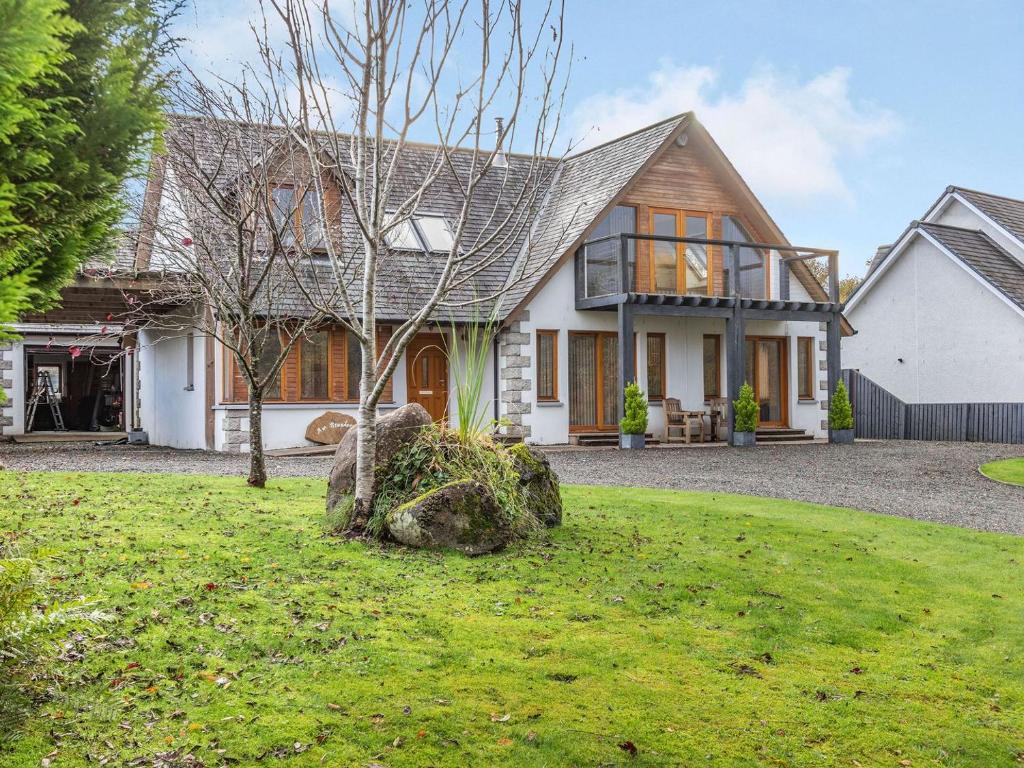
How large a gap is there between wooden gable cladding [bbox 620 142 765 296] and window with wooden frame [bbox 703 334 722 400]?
4.26 ft

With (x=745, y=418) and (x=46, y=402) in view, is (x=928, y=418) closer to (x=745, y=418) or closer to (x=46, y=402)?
(x=745, y=418)

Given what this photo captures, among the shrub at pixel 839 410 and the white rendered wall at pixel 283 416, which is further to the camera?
the shrub at pixel 839 410

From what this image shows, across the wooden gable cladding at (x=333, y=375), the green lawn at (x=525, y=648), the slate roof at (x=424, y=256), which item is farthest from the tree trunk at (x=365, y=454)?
the wooden gable cladding at (x=333, y=375)

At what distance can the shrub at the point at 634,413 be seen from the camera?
20.4 m

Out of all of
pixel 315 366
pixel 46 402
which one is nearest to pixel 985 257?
pixel 315 366

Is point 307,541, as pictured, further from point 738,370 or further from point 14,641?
point 738,370

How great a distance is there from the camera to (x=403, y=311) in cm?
1928

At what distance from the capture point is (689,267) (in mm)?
22609

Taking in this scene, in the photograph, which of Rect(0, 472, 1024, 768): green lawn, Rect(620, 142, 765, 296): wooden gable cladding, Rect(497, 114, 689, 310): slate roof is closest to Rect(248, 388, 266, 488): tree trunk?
Rect(0, 472, 1024, 768): green lawn

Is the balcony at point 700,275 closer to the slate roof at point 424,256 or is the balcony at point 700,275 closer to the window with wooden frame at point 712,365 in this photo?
the window with wooden frame at point 712,365

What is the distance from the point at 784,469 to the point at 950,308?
14.6 metres

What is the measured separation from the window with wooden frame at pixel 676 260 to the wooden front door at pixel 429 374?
5.01 meters

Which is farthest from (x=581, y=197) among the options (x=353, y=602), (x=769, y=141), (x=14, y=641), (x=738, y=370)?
(x=769, y=141)

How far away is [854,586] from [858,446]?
51.6 feet
